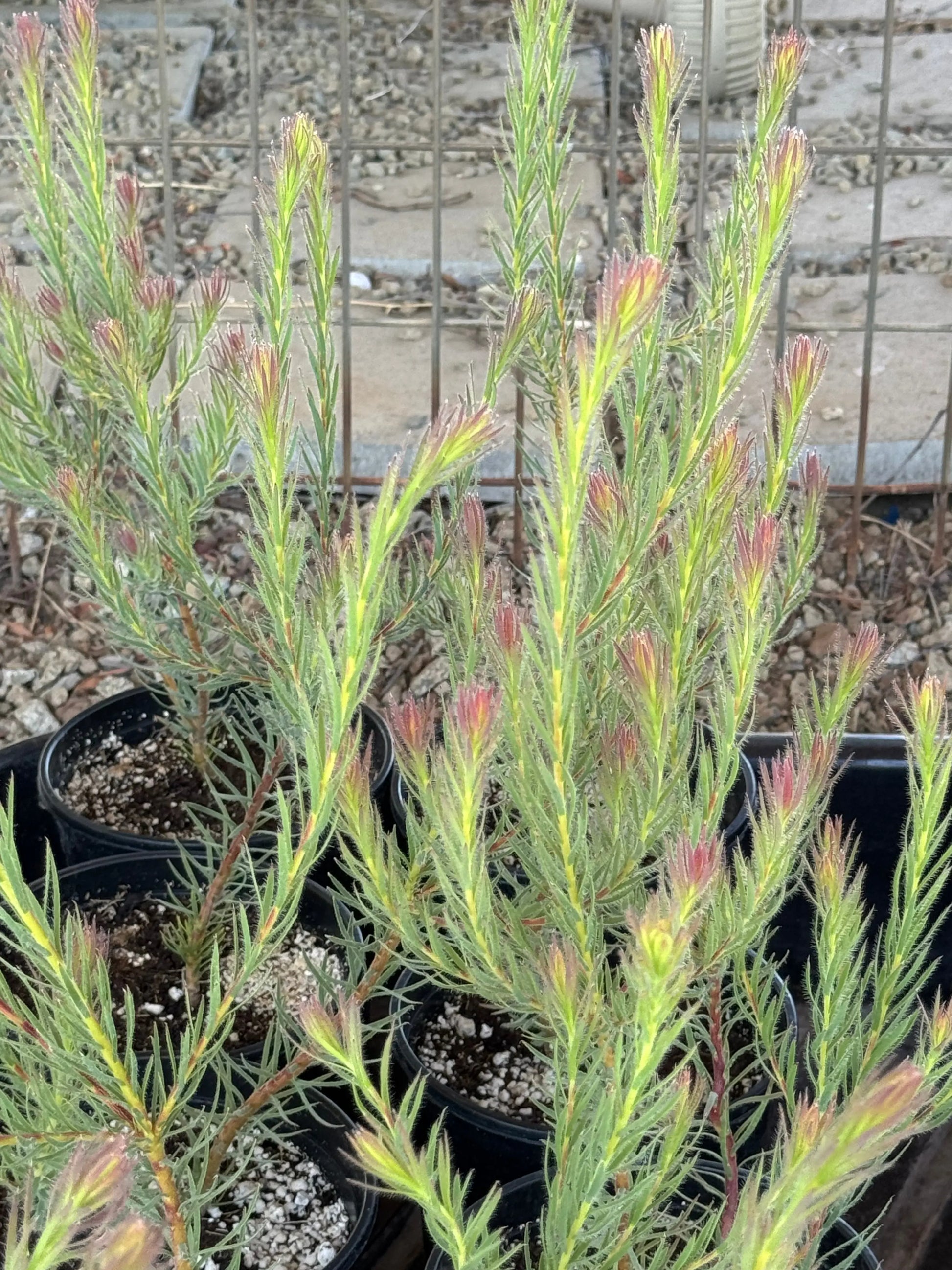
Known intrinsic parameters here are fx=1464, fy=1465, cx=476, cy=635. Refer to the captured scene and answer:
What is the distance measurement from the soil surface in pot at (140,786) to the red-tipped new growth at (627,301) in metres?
1.19

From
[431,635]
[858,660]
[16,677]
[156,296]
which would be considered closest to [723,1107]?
[858,660]

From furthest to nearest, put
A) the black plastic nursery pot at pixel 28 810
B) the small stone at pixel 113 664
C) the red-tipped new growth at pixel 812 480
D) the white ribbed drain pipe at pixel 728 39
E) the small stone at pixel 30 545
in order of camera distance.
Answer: the white ribbed drain pipe at pixel 728 39 < the small stone at pixel 30 545 < the small stone at pixel 113 664 < the black plastic nursery pot at pixel 28 810 < the red-tipped new growth at pixel 812 480

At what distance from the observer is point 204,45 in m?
5.32

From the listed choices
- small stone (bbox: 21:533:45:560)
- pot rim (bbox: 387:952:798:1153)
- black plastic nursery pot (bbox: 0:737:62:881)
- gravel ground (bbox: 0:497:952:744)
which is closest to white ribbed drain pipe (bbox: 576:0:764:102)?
gravel ground (bbox: 0:497:952:744)

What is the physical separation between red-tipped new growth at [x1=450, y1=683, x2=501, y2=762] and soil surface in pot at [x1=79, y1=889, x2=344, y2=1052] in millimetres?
770

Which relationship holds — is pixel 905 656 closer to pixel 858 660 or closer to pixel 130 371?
pixel 858 660

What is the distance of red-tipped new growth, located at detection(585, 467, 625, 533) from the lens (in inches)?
33.5

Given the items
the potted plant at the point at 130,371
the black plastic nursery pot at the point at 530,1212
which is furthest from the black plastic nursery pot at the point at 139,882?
the black plastic nursery pot at the point at 530,1212

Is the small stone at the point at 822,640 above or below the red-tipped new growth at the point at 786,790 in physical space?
below

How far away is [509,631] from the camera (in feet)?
2.52

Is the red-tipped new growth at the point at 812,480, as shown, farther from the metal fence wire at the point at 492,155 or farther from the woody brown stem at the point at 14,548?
the woody brown stem at the point at 14,548

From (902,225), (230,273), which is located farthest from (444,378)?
(902,225)

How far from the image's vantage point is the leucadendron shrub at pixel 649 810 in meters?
0.68

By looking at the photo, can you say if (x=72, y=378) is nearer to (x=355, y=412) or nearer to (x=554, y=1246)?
(x=554, y=1246)
